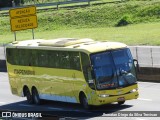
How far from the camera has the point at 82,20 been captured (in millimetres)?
75750

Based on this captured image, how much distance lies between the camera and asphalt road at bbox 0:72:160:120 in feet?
73.1

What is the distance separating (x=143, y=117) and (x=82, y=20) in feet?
A: 183

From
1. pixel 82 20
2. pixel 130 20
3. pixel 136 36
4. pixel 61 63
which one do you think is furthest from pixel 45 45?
pixel 82 20

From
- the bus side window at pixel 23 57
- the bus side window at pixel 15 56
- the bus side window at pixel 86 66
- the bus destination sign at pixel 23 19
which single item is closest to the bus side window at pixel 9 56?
the bus side window at pixel 15 56

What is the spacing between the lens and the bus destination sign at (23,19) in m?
42.8

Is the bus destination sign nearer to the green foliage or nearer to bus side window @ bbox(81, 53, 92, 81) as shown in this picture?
bus side window @ bbox(81, 53, 92, 81)

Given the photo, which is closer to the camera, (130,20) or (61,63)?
(61,63)

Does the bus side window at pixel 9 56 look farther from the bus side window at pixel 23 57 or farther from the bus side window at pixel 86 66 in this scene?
the bus side window at pixel 86 66

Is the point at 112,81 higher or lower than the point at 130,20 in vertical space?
higher

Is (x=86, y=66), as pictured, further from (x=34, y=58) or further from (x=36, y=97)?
(x=36, y=97)

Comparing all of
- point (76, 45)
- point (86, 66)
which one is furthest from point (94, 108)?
point (76, 45)

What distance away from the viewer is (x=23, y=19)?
43.1 metres

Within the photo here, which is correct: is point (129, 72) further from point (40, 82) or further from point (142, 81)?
point (142, 81)

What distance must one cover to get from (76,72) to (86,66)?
86cm
